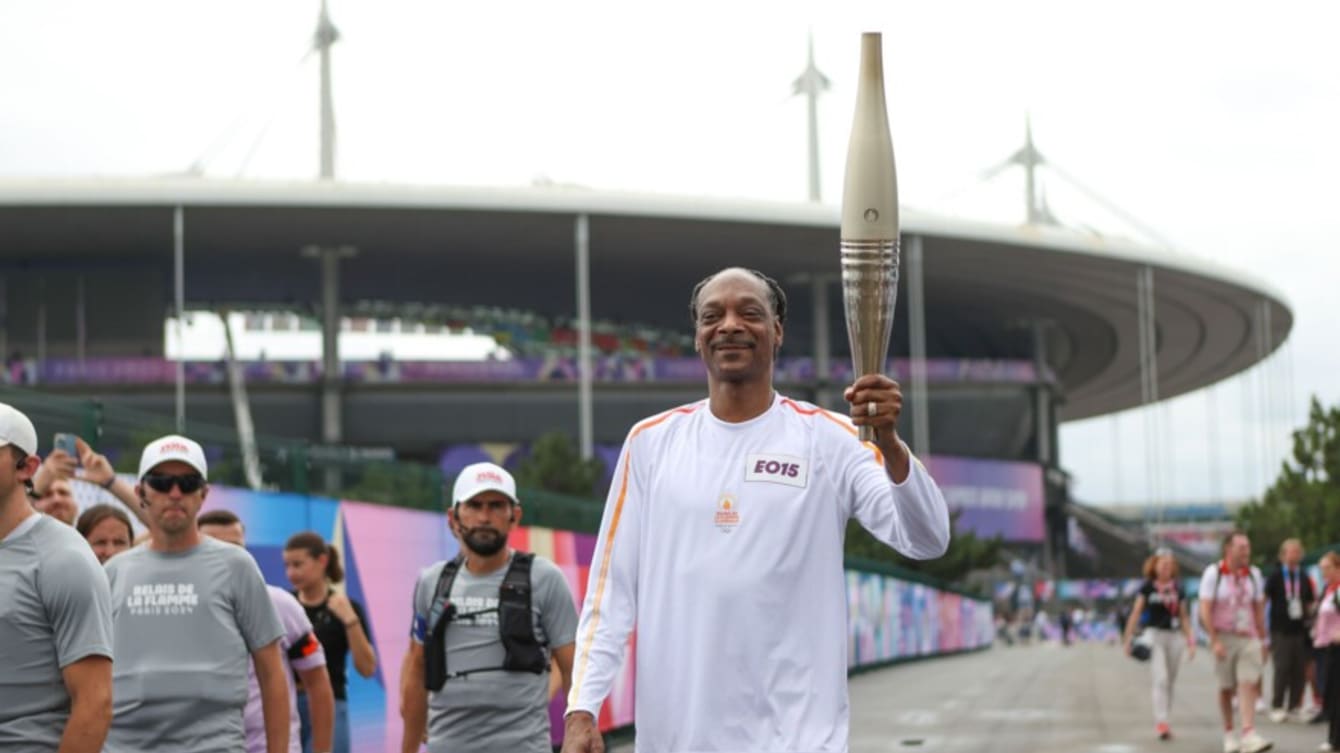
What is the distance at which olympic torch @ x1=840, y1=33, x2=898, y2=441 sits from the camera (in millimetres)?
4016

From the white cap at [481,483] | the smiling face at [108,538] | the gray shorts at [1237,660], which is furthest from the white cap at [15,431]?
the gray shorts at [1237,660]

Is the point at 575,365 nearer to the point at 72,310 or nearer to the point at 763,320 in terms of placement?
the point at 72,310

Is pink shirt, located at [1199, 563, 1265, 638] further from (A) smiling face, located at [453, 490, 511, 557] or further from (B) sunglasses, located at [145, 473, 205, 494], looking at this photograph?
(B) sunglasses, located at [145, 473, 205, 494]

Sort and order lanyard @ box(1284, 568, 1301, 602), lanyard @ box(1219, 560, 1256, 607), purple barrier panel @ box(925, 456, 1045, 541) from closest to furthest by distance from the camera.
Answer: lanyard @ box(1219, 560, 1256, 607) → lanyard @ box(1284, 568, 1301, 602) → purple barrier panel @ box(925, 456, 1045, 541)

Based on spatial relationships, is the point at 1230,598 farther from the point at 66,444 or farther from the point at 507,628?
the point at 66,444

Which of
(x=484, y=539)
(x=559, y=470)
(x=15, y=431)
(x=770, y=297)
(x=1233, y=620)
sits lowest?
(x=1233, y=620)

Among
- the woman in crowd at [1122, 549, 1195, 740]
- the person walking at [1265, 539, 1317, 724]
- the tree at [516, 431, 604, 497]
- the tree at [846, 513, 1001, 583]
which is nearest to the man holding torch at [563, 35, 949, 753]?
the woman in crowd at [1122, 549, 1195, 740]

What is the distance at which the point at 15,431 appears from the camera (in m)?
4.96

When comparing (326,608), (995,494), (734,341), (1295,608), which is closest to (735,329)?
(734,341)

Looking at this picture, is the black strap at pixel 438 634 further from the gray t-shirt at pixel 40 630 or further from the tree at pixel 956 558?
the tree at pixel 956 558

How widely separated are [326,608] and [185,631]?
2729 mm

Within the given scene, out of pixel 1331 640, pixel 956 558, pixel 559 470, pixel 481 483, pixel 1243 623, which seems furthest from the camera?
pixel 956 558

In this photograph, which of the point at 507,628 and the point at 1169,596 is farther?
the point at 1169,596

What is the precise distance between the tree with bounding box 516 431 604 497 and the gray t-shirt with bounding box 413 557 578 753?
4634 centimetres
